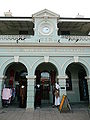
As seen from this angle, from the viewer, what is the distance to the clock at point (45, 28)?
39.0 feet

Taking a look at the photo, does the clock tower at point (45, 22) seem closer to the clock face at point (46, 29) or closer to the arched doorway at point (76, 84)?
the clock face at point (46, 29)

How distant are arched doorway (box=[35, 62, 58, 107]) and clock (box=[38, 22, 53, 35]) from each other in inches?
127

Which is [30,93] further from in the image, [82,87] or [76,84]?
[82,87]

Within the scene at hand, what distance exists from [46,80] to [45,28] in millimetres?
5615

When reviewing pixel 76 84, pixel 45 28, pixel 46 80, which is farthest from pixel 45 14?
pixel 76 84

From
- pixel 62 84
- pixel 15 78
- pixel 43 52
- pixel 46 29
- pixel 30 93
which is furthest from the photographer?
pixel 15 78

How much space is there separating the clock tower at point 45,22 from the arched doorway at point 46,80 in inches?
130

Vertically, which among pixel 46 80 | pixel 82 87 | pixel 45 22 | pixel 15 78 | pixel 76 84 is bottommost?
pixel 82 87

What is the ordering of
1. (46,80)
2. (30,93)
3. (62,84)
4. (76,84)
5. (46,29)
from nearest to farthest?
1. (30,93)
2. (62,84)
3. (46,29)
4. (76,84)
5. (46,80)

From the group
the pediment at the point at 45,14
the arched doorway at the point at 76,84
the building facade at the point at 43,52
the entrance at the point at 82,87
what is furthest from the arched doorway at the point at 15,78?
the entrance at the point at 82,87

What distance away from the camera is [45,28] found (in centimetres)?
1202

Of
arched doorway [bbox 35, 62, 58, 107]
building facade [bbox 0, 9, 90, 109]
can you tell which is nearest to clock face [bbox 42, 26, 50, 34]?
building facade [bbox 0, 9, 90, 109]

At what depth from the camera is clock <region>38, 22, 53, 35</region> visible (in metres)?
11.9

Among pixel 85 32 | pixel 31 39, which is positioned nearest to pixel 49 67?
pixel 31 39
